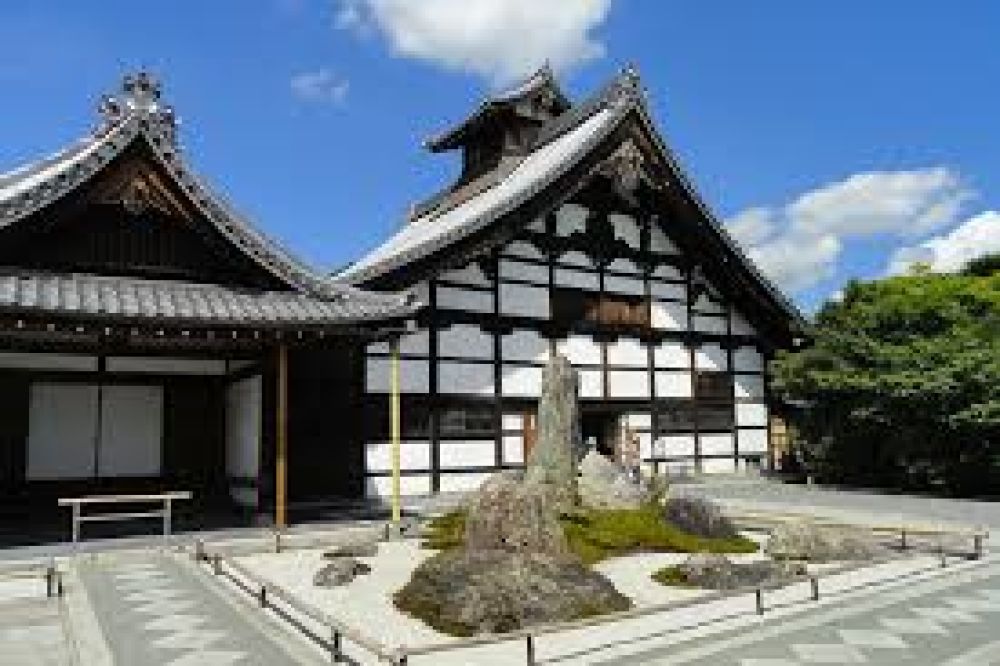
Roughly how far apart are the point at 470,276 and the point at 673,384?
24.3ft

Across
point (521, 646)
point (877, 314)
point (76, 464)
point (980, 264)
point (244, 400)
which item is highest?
point (980, 264)

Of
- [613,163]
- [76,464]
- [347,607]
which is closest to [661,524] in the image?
[347,607]

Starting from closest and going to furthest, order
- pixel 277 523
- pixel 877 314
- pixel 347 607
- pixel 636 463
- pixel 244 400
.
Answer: pixel 347 607 < pixel 277 523 < pixel 244 400 < pixel 636 463 < pixel 877 314

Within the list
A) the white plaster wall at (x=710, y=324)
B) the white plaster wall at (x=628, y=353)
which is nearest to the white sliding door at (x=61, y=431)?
the white plaster wall at (x=628, y=353)

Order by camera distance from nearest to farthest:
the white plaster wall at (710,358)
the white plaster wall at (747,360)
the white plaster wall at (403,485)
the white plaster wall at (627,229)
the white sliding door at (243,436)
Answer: the white sliding door at (243,436), the white plaster wall at (403,485), the white plaster wall at (627,229), the white plaster wall at (710,358), the white plaster wall at (747,360)

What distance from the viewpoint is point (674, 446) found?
84.0ft

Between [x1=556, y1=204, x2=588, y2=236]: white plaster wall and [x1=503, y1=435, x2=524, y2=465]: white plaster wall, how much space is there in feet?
19.0

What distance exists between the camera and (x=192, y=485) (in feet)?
59.4

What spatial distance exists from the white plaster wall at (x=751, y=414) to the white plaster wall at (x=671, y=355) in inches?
103

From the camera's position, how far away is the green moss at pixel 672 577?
11.1 metres

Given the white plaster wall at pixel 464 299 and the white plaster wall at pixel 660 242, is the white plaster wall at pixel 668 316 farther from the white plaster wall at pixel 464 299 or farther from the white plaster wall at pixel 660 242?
the white plaster wall at pixel 464 299

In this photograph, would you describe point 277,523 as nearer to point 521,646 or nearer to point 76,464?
point 76,464

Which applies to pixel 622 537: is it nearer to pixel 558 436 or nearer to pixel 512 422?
pixel 558 436

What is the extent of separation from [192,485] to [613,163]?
13620 millimetres
